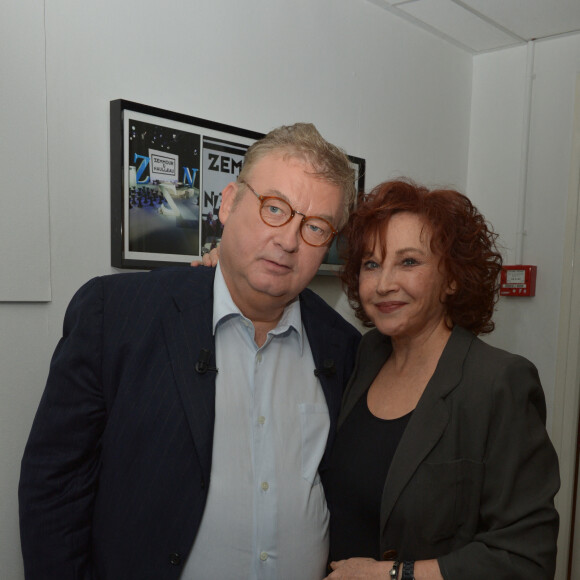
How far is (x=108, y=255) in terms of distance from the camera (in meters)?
2.02

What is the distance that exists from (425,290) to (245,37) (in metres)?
1.45


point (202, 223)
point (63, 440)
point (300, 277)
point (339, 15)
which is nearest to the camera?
point (63, 440)

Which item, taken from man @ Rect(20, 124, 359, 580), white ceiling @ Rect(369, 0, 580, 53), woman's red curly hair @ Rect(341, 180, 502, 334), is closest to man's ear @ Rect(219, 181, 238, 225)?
man @ Rect(20, 124, 359, 580)

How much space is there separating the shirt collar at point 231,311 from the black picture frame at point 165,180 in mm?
539

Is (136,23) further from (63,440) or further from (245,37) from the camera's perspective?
(63,440)

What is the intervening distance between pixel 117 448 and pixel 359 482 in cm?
61

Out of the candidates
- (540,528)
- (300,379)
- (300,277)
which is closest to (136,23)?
(300,277)

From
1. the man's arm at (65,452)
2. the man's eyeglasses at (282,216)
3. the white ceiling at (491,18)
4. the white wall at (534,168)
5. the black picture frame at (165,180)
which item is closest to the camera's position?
the man's arm at (65,452)

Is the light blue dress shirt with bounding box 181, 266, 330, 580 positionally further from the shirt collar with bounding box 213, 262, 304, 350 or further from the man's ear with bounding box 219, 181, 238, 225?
the man's ear with bounding box 219, 181, 238, 225

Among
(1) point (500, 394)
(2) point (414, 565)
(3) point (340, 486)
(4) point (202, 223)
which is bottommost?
(2) point (414, 565)

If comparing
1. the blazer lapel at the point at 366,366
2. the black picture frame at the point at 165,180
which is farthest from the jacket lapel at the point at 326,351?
the black picture frame at the point at 165,180

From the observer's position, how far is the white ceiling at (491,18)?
3.00 meters

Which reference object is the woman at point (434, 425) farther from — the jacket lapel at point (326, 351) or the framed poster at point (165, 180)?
the framed poster at point (165, 180)

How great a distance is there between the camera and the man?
1389mm
